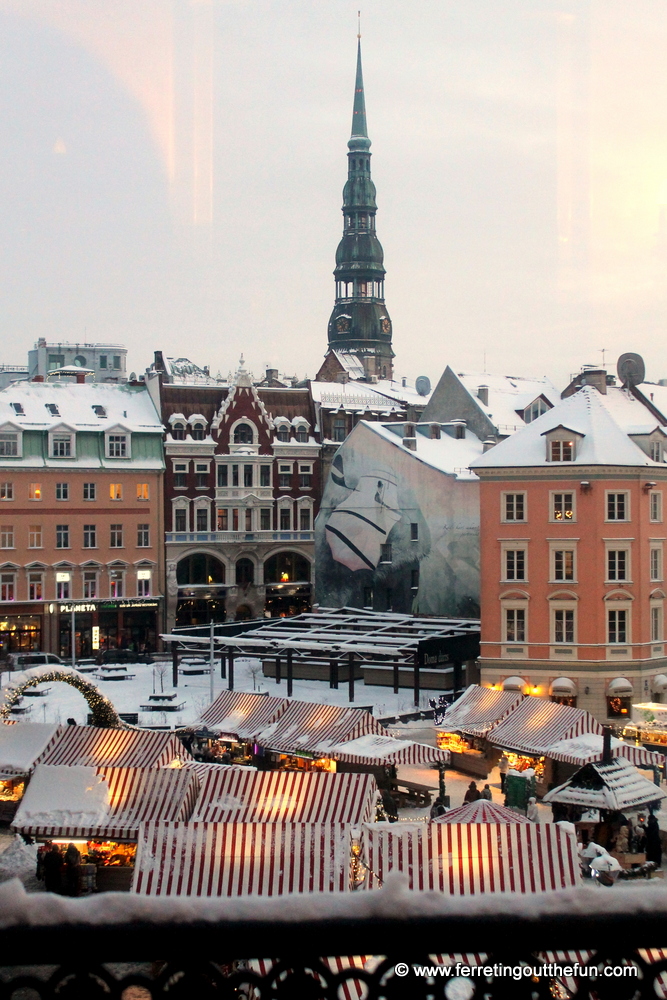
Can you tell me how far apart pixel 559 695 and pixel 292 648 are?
12.1 m

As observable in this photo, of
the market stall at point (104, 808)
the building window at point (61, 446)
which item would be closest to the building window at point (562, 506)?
the market stall at point (104, 808)

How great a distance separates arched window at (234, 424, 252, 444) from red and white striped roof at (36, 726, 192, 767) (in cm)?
4549

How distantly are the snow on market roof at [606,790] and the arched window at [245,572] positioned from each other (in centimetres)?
4692

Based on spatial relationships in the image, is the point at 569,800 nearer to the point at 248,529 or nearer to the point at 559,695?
the point at 559,695

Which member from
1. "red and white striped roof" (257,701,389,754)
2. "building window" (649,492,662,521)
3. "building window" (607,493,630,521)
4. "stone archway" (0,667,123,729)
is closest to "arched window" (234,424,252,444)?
"building window" (607,493,630,521)

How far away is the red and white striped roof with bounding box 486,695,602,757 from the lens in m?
31.6

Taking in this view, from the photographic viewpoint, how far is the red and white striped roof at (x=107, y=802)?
22.8 metres

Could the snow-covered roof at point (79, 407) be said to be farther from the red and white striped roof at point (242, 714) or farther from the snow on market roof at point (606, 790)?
the snow on market roof at point (606, 790)

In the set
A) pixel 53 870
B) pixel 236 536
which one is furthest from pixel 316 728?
pixel 236 536

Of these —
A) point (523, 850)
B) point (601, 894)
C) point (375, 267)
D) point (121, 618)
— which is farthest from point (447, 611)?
point (375, 267)

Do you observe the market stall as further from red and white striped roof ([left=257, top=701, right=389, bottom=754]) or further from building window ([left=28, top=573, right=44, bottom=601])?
building window ([left=28, top=573, right=44, bottom=601])

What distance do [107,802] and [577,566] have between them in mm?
28138

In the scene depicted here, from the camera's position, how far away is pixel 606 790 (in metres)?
25.7

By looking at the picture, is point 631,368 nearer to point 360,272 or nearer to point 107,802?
point 107,802
